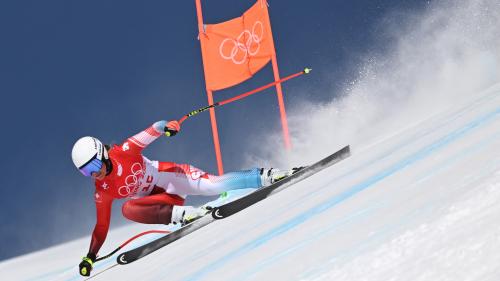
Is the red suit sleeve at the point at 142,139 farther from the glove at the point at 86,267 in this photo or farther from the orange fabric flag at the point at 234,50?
the orange fabric flag at the point at 234,50

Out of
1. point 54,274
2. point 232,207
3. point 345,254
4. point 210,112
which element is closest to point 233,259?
point 345,254

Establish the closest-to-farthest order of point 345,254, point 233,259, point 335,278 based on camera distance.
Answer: point 335,278 < point 345,254 < point 233,259

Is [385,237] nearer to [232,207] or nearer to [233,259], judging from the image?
[233,259]

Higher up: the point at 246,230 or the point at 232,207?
the point at 232,207

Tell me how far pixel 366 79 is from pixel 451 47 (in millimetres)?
992

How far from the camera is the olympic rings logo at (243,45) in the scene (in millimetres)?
6094

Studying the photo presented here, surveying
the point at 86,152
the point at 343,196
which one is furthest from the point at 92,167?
the point at 343,196

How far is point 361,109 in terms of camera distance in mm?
7273

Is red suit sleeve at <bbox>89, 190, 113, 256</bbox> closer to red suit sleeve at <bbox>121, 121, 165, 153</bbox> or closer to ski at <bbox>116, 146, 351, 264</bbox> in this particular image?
ski at <bbox>116, 146, 351, 264</bbox>

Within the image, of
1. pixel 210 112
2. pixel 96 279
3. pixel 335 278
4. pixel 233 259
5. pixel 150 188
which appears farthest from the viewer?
pixel 210 112

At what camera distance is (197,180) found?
14.4ft

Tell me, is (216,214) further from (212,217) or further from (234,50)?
(234,50)

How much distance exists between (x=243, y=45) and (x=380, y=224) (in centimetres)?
429

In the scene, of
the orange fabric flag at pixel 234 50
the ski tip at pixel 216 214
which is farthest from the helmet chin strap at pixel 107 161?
the orange fabric flag at pixel 234 50
